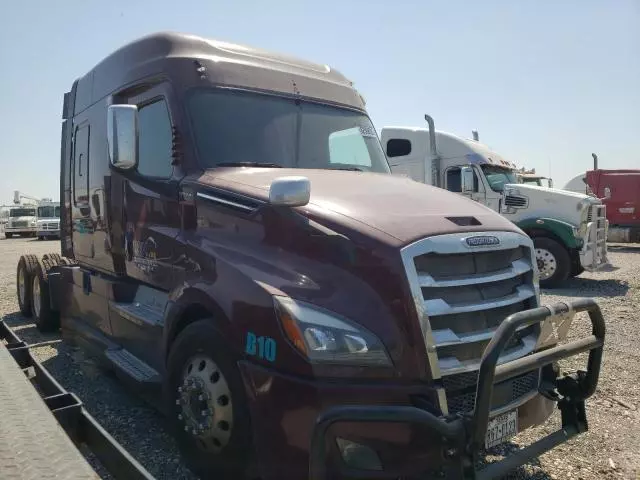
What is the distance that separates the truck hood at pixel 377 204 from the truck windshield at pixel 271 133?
0.59 ft

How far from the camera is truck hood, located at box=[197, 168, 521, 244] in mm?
2863

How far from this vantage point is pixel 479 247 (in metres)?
2.96

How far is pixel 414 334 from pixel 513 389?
2.80ft

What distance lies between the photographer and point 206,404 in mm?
3074

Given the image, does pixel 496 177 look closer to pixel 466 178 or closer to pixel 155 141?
pixel 466 178

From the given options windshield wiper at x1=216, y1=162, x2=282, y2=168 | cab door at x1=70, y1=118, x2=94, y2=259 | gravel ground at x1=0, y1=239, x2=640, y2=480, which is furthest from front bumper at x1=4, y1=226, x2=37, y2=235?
windshield wiper at x1=216, y1=162, x2=282, y2=168

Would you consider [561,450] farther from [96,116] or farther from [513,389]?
[96,116]

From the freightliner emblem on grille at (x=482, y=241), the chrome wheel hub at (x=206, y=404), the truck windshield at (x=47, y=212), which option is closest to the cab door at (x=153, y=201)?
the chrome wheel hub at (x=206, y=404)

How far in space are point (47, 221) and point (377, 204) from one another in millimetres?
35138

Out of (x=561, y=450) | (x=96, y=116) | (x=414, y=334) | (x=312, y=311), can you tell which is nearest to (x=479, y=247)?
(x=414, y=334)

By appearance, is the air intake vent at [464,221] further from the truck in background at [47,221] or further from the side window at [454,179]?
the truck in background at [47,221]

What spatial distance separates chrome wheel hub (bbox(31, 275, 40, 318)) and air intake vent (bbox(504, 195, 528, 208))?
900 centimetres

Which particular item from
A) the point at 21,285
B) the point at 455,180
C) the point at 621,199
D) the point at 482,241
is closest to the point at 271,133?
the point at 482,241

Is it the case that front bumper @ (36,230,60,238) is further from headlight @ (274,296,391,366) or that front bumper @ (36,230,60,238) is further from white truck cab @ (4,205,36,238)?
headlight @ (274,296,391,366)
